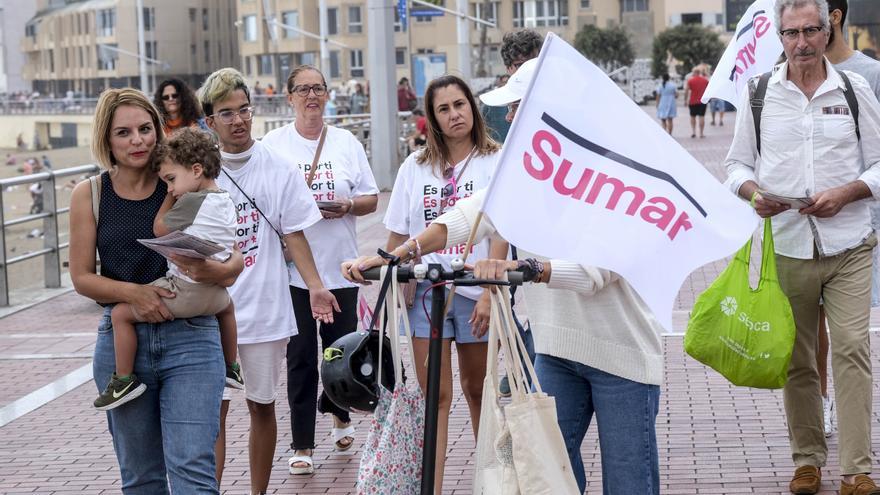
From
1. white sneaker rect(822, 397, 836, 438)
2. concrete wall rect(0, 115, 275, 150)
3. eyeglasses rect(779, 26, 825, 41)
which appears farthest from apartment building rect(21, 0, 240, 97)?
eyeglasses rect(779, 26, 825, 41)

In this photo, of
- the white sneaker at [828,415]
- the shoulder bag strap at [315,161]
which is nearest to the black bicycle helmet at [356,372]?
the shoulder bag strap at [315,161]

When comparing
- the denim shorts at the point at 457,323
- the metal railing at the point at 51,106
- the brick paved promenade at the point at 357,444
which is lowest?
the brick paved promenade at the point at 357,444

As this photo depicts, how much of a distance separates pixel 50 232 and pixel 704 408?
26.5ft

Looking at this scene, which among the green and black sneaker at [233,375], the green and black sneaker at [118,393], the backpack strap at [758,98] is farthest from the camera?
the backpack strap at [758,98]

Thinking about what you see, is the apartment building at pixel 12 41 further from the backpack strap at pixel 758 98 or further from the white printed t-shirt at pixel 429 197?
the backpack strap at pixel 758 98

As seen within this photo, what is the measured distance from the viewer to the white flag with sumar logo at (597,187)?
3697 mm

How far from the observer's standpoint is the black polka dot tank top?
14.8 ft

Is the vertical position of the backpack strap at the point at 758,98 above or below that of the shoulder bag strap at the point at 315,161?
above

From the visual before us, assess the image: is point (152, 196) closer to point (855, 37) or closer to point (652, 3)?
point (855, 37)

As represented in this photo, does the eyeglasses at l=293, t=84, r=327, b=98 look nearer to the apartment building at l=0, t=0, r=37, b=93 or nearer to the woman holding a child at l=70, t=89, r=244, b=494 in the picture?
the woman holding a child at l=70, t=89, r=244, b=494

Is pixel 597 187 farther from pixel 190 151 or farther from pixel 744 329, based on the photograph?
pixel 744 329

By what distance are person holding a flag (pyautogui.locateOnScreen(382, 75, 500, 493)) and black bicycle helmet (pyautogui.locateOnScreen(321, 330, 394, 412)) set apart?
1845mm

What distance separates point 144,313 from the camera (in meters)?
4.44

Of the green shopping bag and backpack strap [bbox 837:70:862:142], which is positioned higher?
backpack strap [bbox 837:70:862:142]
